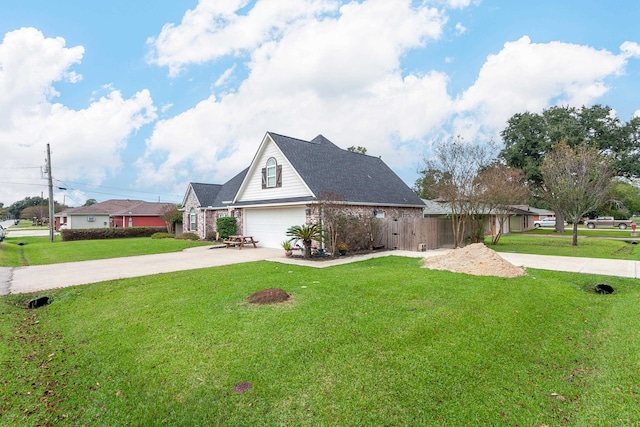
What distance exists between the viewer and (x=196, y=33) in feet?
46.7

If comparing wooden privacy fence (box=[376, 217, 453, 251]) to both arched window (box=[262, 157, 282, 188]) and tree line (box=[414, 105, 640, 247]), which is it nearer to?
tree line (box=[414, 105, 640, 247])

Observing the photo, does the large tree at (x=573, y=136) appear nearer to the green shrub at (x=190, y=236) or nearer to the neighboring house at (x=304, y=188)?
the neighboring house at (x=304, y=188)

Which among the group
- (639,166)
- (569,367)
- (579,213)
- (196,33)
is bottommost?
(569,367)

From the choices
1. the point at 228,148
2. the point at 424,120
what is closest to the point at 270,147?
the point at 228,148

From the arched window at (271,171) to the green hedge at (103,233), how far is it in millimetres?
18886

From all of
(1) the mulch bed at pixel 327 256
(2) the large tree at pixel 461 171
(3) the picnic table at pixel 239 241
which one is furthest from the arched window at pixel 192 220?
(2) the large tree at pixel 461 171

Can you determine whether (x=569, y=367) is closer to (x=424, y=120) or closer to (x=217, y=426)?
(x=217, y=426)

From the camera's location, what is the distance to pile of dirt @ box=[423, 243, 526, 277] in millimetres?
9703

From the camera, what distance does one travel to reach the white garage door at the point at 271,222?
56.0 feet

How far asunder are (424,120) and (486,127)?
3272 millimetres

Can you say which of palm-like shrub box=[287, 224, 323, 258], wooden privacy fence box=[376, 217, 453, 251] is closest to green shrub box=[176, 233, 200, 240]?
palm-like shrub box=[287, 224, 323, 258]

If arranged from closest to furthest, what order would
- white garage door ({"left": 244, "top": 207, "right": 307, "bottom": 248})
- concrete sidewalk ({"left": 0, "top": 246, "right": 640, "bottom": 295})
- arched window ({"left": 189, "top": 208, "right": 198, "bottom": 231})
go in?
concrete sidewalk ({"left": 0, "top": 246, "right": 640, "bottom": 295})
white garage door ({"left": 244, "top": 207, "right": 307, "bottom": 248})
arched window ({"left": 189, "top": 208, "right": 198, "bottom": 231})

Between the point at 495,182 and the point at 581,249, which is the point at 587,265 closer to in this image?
the point at 495,182

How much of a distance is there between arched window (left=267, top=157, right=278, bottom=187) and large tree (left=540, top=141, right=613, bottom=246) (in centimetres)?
1639
